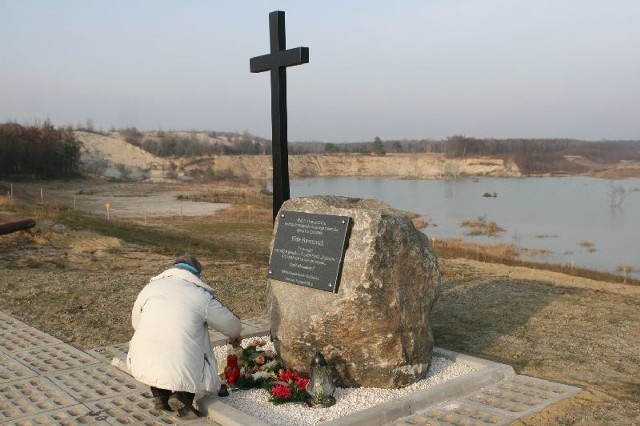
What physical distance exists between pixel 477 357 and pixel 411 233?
1.85 metres

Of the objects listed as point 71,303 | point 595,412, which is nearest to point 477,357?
point 595,412

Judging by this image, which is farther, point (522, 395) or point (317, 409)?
point (522, 395)

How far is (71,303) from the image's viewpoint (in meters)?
9.20

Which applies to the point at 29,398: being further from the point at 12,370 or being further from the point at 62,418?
the point at 12,370

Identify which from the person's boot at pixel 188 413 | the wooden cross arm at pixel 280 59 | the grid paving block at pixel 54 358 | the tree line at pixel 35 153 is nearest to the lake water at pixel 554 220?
the wooden cross arm at pixel 280 59

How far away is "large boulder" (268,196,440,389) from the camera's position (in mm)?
5340

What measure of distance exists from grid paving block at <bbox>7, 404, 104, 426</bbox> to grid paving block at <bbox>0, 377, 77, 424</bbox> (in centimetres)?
10

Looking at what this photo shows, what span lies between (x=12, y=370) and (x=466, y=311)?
5.95 meters

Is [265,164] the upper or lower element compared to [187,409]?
upper

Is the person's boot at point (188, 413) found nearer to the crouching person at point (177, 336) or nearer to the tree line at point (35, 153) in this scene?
the crouching person at point (177, 336)

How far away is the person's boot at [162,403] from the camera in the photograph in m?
4.98

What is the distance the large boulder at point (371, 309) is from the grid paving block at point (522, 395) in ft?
2.08

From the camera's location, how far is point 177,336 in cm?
477

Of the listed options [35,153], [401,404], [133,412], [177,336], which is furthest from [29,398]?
[35,153]
